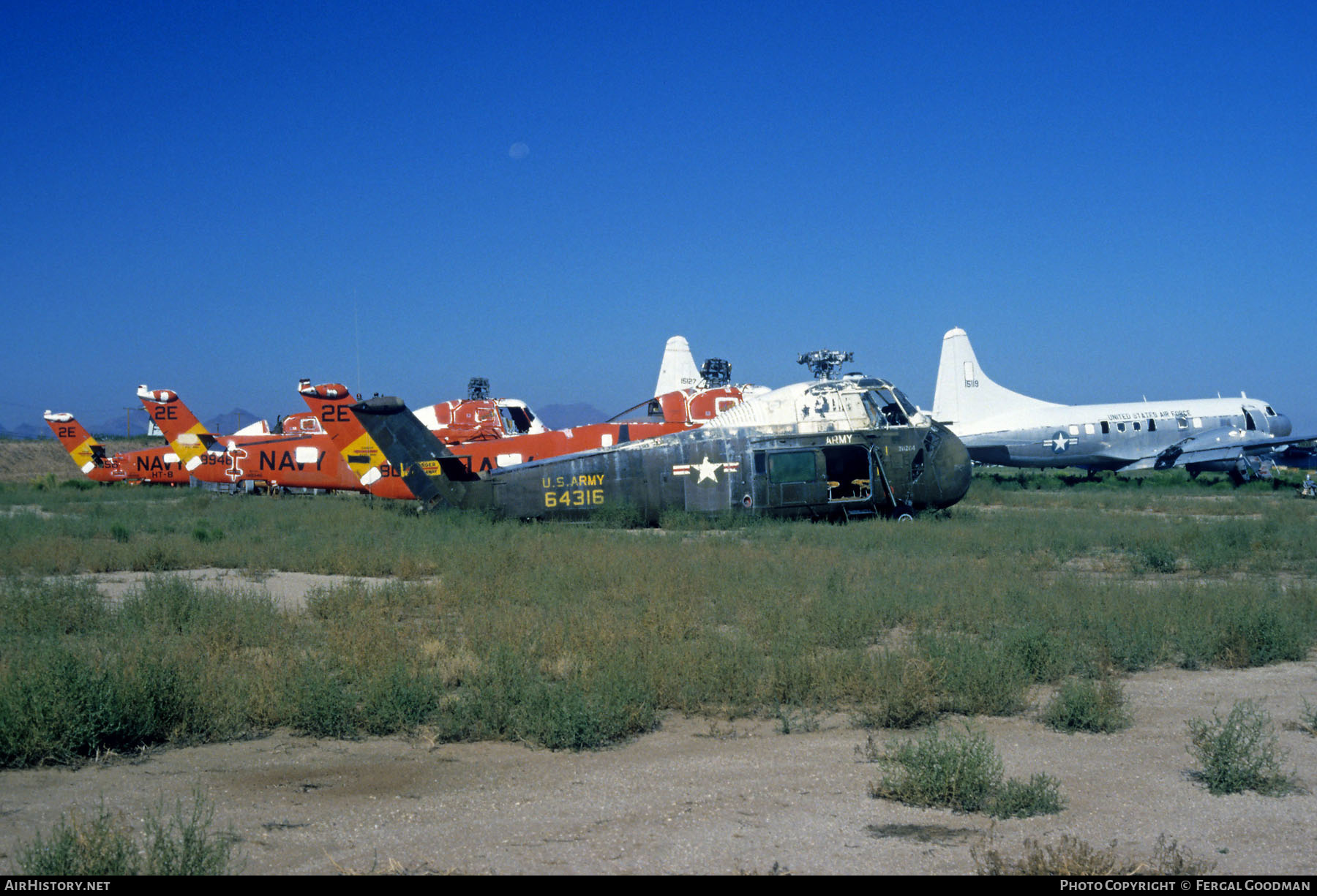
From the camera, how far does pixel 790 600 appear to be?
9.94m

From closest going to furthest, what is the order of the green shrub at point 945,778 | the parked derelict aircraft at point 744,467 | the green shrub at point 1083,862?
the green shrub at point 1083,862 → the green shrub at point 945,778 → the parked derelict aircraft at point 744,467

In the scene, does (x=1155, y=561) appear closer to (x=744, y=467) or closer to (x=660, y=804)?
(x=744, y=467)

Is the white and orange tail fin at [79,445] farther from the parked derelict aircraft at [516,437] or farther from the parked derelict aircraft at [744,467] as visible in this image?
the parked derelict aircraft at [744,467]

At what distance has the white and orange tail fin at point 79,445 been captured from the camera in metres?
34.2

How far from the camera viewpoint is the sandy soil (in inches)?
168

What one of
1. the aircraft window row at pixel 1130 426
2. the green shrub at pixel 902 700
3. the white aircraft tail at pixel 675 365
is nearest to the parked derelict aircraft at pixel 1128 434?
the aircraft window row at pixel 1130 426

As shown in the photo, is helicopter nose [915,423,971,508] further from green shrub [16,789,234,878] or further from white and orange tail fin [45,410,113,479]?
white and orange tail fin [45,410,113,479]

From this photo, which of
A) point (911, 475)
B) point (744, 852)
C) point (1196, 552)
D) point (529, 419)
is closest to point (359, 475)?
point (529, 419)

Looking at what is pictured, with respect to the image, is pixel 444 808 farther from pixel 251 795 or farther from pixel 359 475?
pixel 359 475

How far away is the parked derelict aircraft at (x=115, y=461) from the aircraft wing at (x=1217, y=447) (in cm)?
3605

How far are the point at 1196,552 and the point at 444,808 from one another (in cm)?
1314

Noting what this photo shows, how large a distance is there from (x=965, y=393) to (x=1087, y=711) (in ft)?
108

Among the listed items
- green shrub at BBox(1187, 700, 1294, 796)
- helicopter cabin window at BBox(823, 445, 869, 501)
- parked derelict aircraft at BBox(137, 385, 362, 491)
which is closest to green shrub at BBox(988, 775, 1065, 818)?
green shrub at BBox(1187, 700, 1294, 796)

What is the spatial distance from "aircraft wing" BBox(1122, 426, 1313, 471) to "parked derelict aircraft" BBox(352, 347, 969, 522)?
2151 cm
